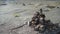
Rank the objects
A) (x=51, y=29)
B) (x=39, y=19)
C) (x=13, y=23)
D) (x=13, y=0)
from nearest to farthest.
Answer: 1. (x=51, y=29)
2. (x=39, y=19)
3. (x=13, y=23)
4. (x=13, y=0)

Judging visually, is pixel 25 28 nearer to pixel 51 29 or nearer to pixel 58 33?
pixel 51 29

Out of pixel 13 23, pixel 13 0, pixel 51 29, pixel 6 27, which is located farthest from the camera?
pixel 13 0

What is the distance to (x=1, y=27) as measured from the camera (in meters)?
2.23

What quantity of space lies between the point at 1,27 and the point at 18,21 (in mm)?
413

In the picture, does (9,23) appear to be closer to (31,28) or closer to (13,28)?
(13,28)

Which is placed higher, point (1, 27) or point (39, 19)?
point (39, 19)

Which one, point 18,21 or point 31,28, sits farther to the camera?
point 18,21

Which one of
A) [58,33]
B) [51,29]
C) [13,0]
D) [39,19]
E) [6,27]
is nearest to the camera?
[58,33]

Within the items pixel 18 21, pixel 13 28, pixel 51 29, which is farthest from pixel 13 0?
pixel 51 29

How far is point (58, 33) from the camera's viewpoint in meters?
1.80

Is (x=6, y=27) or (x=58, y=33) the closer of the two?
(x=58, y=33)

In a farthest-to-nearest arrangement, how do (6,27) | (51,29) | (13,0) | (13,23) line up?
(13,0) → (13,23) → (6,27) → (51,29)

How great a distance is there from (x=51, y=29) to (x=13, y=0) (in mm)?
3160

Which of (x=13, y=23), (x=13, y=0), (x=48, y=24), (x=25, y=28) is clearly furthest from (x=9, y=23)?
(x=13, y=0)
